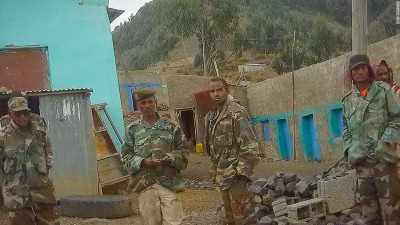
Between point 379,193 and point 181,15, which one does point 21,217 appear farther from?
point 181,15

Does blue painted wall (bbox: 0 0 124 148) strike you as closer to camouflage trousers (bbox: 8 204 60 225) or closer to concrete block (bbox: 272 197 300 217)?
concrete block (bbox: 272 197 300 217)

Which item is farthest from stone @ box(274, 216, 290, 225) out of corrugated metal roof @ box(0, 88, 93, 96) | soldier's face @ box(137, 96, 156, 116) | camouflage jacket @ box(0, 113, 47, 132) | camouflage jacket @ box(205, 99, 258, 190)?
corrugated metal roof @ box(0, 88, 93, 96)

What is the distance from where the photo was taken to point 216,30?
38219mm

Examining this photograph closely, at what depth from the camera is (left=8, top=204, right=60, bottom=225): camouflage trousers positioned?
5488mm

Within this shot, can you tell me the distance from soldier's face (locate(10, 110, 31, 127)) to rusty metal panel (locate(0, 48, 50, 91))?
675 centimetres

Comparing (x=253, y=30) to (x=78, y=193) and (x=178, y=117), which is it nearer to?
(x=178, y=117)

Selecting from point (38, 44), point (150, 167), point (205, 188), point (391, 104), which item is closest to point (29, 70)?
point (38, 44)

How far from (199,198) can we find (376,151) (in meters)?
6.51

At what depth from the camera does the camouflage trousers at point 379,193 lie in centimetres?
427

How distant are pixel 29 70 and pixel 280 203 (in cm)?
737

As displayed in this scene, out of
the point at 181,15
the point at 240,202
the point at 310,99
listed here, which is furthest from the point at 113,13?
the point at 181,15

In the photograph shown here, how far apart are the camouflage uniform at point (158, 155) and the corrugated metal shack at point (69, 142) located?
5527 millimetres

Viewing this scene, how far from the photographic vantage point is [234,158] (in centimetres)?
491

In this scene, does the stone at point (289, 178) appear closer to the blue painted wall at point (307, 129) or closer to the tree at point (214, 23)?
the blue painted wall at point (307, 129)
